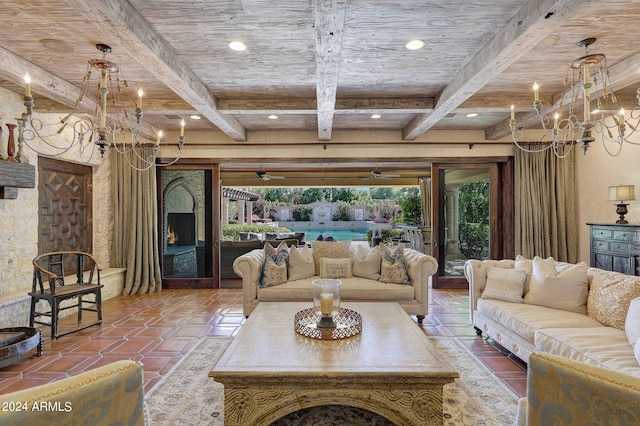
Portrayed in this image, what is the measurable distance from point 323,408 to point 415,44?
2.79 meters

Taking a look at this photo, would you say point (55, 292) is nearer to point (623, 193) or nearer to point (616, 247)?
point (616, 247)

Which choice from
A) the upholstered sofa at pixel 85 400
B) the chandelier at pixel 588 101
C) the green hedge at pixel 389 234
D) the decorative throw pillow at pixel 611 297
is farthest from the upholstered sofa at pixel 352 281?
the green hedge at pixel 389 234

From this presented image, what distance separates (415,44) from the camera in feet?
9.12

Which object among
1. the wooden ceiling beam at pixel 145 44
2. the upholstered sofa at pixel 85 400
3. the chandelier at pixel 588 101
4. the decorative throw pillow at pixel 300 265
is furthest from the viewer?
the decorative throw pillow at pixel 300 265

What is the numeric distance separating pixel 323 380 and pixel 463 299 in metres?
4.02

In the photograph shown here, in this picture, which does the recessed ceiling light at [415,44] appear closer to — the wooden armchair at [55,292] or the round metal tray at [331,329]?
the round metal tray at [331,329]

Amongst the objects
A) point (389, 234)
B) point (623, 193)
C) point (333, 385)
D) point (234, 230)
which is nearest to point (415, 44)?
point (333, 385)

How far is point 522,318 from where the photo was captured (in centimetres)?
282

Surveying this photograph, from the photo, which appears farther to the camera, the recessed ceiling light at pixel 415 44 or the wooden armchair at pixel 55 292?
the wooden armchair at pixel 55 292

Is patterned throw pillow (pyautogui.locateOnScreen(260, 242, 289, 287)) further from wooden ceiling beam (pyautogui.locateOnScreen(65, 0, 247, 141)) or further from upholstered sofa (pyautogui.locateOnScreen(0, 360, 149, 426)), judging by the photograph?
upholstered sofa (pyautogui.locateOnScreen(0, 360, 149, 426))

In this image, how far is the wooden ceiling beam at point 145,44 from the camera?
1965 millimetres

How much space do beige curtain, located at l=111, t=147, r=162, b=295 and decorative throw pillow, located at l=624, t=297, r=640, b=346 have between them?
19.3ft

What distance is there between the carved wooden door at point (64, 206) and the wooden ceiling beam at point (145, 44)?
246cm

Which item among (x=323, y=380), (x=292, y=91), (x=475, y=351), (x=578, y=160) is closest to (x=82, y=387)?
(x=323, y=380)
